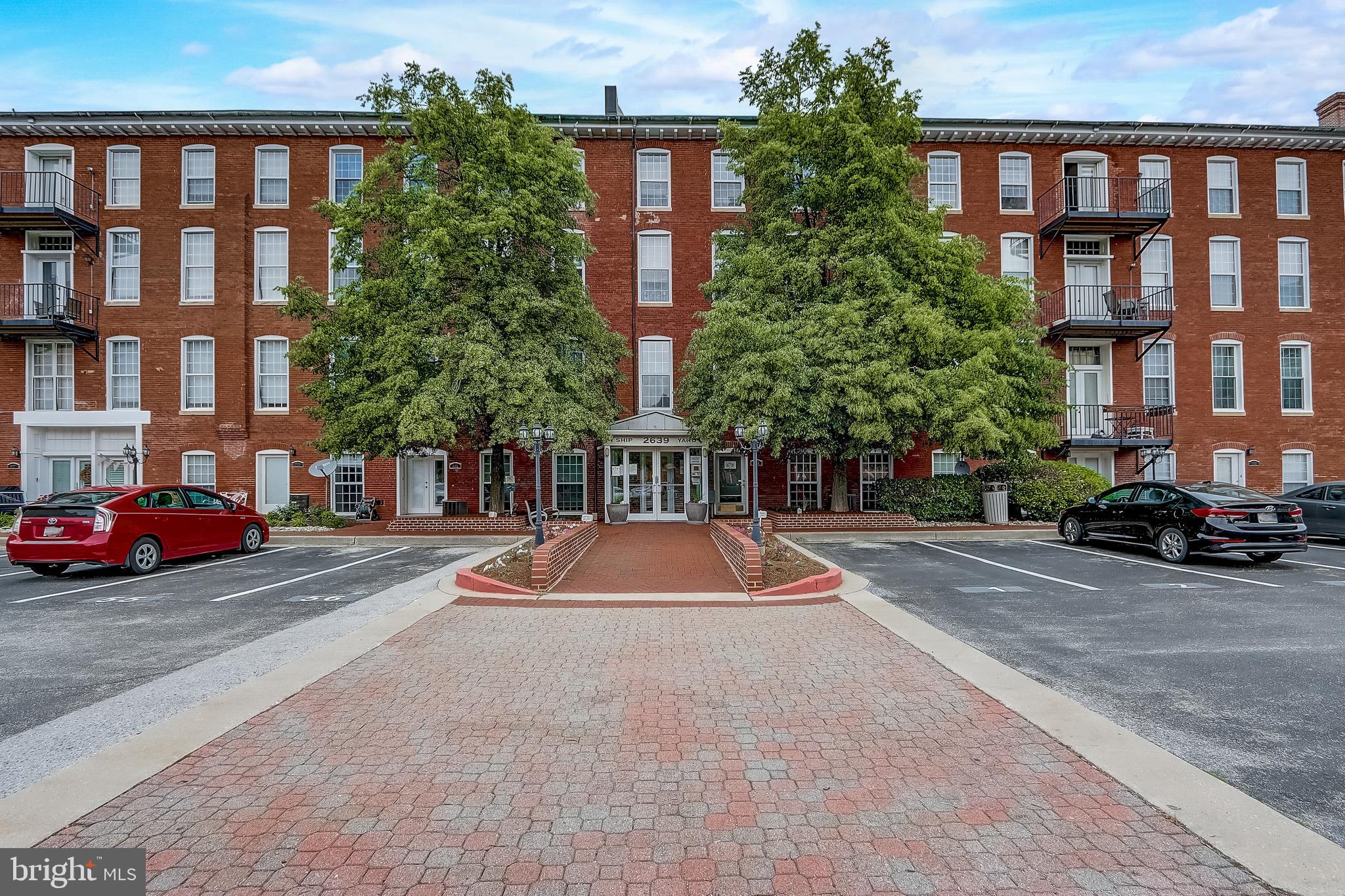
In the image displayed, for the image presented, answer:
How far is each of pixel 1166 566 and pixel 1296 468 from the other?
699 inches

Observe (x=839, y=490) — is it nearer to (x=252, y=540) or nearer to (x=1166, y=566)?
(x=1166, y=566)

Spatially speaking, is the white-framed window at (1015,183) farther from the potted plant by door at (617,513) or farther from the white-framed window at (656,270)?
the potted plant by door at (617,513)

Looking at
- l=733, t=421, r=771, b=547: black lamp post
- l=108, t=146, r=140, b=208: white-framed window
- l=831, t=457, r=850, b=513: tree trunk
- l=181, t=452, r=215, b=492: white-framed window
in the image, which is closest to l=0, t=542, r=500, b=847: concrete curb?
l=733, t=421, r=771, b=547: black lamp post

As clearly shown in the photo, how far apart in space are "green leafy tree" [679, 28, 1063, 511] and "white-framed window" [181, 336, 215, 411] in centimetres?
1710

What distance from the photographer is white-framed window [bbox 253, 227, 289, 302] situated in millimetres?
23047

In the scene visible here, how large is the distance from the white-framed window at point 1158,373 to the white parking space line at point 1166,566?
12.4 m

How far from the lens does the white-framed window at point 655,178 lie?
2331 centimetres

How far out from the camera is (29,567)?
12.4 m

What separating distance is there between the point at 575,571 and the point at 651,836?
8.52 meters

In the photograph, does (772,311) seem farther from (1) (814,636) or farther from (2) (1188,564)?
(1) (814,636)

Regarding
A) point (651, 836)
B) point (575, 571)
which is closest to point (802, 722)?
point (651, 836)

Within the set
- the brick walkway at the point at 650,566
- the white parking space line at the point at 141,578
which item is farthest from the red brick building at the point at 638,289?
the white parking space line at the point at 141,578

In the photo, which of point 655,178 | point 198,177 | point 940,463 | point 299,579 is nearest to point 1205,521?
point 940,463

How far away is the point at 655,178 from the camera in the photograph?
23.3 meters
